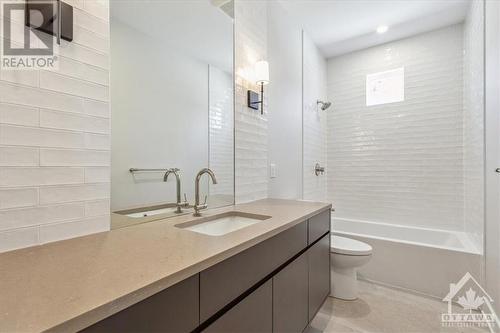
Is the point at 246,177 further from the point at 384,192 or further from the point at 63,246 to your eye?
the point at 384,192

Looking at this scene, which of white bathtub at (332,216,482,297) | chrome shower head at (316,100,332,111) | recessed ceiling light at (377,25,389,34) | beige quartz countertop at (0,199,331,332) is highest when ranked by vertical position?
recessed ceiling light at (377,25,389,34)

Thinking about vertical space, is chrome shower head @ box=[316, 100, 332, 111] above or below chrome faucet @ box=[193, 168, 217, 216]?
above

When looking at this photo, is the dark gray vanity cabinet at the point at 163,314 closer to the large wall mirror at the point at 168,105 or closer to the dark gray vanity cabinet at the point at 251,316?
the dark gray vanity cabinet at the point at 251,316

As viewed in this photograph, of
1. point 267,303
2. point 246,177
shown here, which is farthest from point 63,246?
point 246,177

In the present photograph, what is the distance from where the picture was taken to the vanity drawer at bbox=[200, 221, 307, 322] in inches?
29.8

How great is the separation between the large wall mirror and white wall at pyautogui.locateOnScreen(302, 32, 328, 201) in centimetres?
135

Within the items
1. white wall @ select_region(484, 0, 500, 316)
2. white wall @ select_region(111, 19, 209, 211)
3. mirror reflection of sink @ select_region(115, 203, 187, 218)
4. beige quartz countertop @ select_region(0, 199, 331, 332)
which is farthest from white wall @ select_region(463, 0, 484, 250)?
mirror reflection of sink @ select_region(115, 203, 187, 218)

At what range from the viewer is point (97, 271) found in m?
0.64

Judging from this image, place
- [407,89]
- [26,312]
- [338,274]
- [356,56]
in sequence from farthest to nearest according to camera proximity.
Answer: [356,56], [407,89], [338,274], [26,312]

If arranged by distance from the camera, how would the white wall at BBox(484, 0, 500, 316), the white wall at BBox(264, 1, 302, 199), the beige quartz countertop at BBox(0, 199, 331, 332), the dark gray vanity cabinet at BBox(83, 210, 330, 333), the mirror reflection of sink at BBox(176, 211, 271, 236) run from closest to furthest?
the beige quartz countertop at BBox(0, 199, 331, 332) → the dark gray vanity cabinet at BBox(83, 210, 330, 333) → the mirror reflection of sink at BBox(176, 211, 271, 236) → the white wall at BBox(484, 0, 500, 316) → the white wall at BBox(264, 1, 302, 199)

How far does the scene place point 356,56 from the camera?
3.37m

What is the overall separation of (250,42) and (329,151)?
7.05 ft

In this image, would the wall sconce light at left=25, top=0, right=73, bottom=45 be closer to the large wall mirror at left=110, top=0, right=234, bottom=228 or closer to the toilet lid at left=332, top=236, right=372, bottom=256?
the large wall mirror at left=110, top=0, right=234, bottom=228

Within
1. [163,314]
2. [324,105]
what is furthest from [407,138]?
[163,314]
